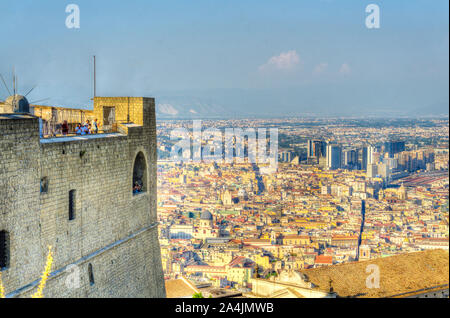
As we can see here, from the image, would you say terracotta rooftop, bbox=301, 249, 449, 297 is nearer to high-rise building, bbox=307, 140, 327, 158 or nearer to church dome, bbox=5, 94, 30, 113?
church dome, bbox=5, 94, 30, 113

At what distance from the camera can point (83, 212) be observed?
10758 millimetres

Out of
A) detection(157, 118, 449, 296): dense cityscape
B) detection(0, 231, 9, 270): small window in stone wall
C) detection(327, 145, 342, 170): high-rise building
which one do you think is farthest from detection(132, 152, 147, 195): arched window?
detection(327, 145, 342, 170): high-rise building

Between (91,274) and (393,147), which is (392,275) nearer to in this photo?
(393,147)

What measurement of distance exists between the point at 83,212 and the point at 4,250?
224cm

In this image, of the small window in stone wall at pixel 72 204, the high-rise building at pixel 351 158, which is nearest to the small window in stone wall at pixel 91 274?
the small window in stone wall at pixel 72 204

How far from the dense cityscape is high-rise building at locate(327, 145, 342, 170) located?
0.23 ft

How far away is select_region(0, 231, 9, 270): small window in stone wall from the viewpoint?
8.61m

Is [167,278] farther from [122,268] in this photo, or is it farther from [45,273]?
[45,273]

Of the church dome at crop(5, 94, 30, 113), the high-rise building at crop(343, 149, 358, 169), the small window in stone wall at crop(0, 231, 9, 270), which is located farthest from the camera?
the high-rise building at crop(343, 149, 358, 169)

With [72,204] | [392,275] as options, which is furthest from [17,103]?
[392,275]

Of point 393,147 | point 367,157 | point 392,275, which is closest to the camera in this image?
point 392,275

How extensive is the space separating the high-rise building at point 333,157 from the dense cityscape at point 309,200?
0.07m

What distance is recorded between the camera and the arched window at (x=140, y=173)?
13.8 metres

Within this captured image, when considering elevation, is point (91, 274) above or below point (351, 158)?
below
